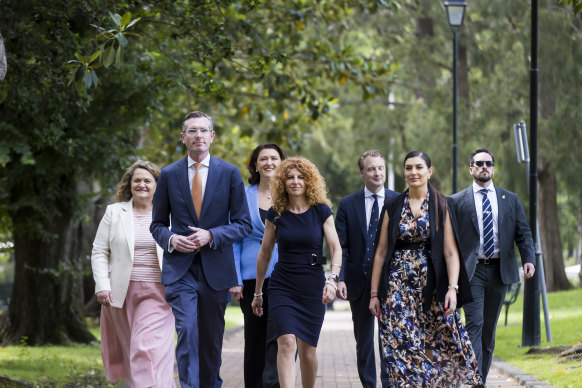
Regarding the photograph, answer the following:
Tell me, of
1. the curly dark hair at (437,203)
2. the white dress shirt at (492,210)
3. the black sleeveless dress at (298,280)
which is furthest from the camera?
the white dress shirt at (492,210)

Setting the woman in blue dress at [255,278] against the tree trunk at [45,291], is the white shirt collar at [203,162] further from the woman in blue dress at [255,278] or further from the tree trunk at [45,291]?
the tree trunk at [45,291]

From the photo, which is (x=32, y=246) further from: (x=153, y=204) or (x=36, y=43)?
(x=153, y=204)

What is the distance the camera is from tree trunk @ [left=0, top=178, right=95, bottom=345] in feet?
49.3

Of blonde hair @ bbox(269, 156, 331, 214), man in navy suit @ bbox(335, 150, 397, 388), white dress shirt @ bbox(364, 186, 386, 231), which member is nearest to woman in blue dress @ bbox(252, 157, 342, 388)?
blonde hair @ bbox(269, 156, 331, 214)

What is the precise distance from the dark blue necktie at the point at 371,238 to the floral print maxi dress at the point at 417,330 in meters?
1.12

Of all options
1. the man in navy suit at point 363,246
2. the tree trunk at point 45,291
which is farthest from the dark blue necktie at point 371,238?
the tree trunk at point 45,291

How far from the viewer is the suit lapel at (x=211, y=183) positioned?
724cm

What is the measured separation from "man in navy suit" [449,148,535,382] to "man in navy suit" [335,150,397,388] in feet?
2.79

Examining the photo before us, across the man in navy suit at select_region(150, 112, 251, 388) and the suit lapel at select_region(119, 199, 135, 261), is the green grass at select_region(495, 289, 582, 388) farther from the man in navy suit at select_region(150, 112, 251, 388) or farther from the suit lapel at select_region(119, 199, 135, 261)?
the suit lapel at select_region(119, 199, 135, 261)

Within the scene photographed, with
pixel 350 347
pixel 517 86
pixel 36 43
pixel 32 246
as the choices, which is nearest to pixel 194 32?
pixel 36 43

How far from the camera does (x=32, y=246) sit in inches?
602

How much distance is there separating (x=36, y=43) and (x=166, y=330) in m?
5.08

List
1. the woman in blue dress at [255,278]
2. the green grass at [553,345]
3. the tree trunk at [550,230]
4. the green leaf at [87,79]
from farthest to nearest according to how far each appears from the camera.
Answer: the tree trunk at [550,230] < the green grass at [553,345] < the woman in blue dress at [255,278] < the green leaf at [87,79]

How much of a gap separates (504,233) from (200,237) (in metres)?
3.56
